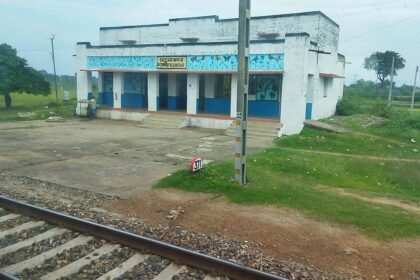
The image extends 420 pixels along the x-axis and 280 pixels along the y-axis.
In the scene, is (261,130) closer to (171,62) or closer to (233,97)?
(233,97)

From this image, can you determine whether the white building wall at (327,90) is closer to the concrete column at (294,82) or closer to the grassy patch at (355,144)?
the concrete column at (294,82)

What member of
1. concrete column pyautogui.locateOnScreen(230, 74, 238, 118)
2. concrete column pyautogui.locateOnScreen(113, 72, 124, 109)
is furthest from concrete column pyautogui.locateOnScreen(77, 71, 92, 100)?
concrete column pyautogui.locateOnScreen(230, 74, 238, 118)

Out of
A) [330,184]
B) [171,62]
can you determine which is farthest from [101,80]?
[330,184]

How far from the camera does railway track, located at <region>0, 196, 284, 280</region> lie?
189 inches

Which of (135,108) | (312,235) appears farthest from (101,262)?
(135,108)

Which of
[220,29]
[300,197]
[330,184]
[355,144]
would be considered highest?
[220,29]

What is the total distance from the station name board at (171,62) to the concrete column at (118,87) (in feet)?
12.0

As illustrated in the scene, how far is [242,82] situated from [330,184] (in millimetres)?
3763

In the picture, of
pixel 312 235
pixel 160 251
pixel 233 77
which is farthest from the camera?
pixel 233 77

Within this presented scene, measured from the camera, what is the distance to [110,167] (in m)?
11.2

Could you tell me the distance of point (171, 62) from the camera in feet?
73.5

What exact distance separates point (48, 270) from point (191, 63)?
58.6 ft

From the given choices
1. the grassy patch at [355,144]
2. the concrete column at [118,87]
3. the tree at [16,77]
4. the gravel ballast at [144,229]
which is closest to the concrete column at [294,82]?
the grassy patch at [355,144]

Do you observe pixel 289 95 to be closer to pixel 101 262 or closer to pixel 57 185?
pixel 57 185
